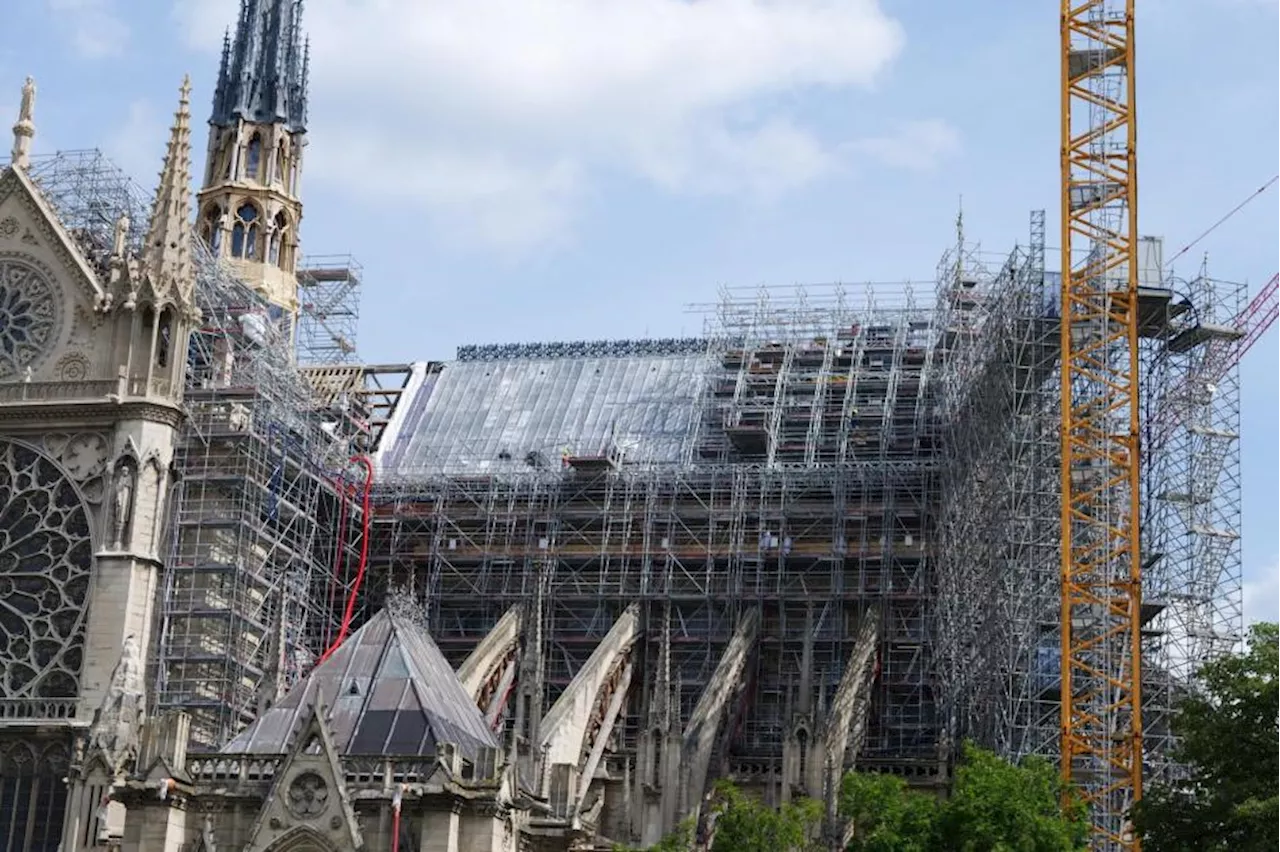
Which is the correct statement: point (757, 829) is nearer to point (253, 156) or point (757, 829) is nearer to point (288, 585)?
point (288, 585)

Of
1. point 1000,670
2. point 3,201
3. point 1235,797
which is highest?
point 3,201

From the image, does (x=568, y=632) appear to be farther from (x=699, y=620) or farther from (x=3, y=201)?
(x=3, y=201)

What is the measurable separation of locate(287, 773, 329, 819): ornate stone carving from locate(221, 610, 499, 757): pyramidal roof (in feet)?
2.91

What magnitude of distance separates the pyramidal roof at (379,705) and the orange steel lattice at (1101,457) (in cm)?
1971

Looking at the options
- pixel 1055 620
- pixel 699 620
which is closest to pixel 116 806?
pixel 699 620

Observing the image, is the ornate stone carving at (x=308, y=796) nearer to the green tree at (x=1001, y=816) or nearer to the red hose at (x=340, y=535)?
the green tree at (x=1001, y=816)

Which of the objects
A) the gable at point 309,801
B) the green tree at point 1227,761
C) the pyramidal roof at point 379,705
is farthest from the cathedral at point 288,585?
the green tree at point 1227,761

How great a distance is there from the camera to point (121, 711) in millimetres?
61844

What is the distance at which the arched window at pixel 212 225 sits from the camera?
275 ft

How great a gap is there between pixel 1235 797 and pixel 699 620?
27.0 meters

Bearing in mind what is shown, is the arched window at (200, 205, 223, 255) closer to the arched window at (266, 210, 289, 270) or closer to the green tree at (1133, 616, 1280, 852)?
the arched window at (266, 210, 289, 270)

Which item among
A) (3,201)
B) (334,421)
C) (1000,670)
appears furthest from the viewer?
(334,421)

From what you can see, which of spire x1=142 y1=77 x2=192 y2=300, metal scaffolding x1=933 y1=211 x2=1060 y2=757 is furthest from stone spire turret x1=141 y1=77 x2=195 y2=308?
metal scaffolding x1=933 y1=211 x2=1060 y2=757

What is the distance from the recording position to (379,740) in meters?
A: 46.4
